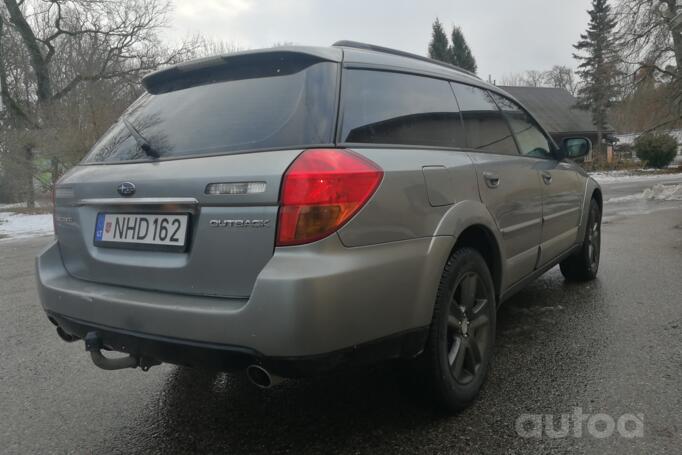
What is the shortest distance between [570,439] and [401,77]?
5.90 ft

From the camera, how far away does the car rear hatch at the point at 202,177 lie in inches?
76.5

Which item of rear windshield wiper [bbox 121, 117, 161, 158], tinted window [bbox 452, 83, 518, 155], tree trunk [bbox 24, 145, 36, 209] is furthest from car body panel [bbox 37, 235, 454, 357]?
tree trunk [bbox 24, 145, 36, 209]

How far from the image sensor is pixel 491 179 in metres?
2.86

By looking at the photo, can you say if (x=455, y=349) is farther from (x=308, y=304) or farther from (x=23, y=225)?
(x=23, y=225)

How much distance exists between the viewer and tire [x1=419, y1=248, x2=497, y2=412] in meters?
2.26

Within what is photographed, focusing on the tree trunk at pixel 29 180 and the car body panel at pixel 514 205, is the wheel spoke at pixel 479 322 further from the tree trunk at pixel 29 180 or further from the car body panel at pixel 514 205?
the tree trunk at pixel 29 180

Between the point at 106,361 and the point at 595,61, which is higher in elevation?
the point at 595,61

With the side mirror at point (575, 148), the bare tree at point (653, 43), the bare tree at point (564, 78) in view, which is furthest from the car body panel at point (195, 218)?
the bare tree at point (564, 78)

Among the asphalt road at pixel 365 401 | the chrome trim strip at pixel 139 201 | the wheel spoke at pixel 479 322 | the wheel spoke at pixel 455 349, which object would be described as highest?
the chrome trim strip at pixel 139 201

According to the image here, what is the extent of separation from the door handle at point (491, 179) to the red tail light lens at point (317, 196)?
108 centimetres

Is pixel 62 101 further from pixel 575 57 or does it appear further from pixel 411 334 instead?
pixel 575 57

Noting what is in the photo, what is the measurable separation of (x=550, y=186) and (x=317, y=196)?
2.46 m

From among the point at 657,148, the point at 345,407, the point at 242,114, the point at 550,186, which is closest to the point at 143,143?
the point at 242,114

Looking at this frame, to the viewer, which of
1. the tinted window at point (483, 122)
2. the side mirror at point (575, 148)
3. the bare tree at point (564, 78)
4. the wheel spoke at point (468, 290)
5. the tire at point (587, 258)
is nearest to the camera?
the wheel spoke at point (468, 290)
